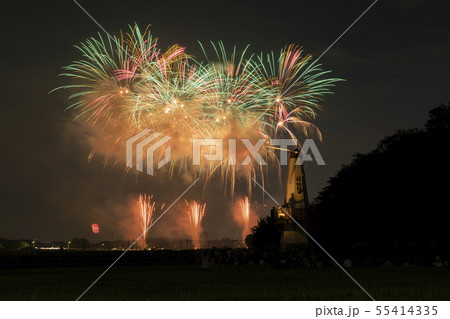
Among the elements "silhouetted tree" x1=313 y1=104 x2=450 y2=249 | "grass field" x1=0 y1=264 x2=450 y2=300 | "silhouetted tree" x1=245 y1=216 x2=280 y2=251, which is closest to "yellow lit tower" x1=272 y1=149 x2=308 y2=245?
"silhouetted tree" x1=245 y1=216 x2=280 y2=251

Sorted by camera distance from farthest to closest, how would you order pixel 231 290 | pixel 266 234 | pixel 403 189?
pixel 266 234 < pixel 403 189 < pixel 231 290

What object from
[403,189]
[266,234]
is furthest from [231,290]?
[266,234]

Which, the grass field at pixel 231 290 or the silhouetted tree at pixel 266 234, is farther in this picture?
the silhouetted tree at pixel 266 234

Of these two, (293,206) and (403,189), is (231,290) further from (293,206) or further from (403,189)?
(293,206)

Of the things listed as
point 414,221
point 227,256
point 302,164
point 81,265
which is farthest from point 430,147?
point 302,164

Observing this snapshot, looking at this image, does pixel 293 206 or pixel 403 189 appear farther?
pixel 293 206

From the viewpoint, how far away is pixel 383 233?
172 feet

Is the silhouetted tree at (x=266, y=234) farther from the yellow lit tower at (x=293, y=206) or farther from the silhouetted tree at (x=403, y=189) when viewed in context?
the silhouetted tree at (x=403, y=189)

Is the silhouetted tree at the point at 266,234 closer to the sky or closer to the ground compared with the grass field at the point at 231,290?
closer to the sky

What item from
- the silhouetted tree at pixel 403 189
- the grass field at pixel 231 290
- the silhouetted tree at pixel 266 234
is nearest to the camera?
the grass field at pixel 231 290

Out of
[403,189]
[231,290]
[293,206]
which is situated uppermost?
[293,206]

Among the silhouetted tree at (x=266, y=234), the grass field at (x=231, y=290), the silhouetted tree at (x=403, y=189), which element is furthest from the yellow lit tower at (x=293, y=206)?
the grass field at (x=231, y=290)

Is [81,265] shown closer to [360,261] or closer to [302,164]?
[360,261]

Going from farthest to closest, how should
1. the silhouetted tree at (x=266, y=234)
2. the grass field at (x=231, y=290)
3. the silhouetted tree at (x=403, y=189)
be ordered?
1. the silhouetted tree at (x=266, y=234)
2. the silhouetted tree at (x=403, y=189)
3. the grass field at (x=231, y=290)
